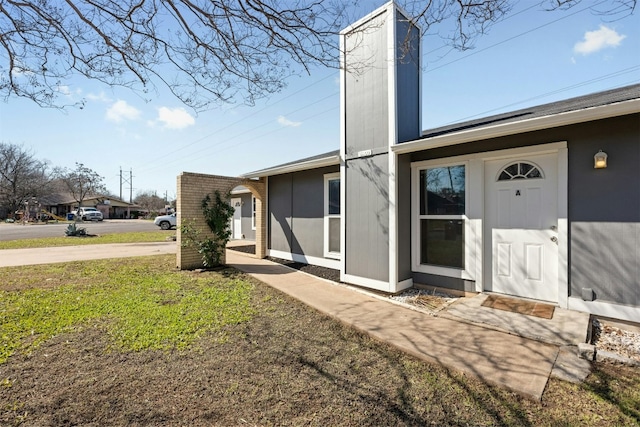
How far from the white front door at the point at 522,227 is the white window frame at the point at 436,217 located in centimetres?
26

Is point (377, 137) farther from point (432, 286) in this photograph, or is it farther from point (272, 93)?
point (432, 286)

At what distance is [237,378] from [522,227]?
4272mm

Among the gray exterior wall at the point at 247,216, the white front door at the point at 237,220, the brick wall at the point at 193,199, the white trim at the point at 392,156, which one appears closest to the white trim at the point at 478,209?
the white trim at the point at 392,156

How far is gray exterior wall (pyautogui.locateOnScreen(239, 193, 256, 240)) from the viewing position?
1339cm

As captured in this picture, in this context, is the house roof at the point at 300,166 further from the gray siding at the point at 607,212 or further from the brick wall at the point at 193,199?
the gray siding at the point at 607,212

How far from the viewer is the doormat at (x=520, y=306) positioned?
3.66m

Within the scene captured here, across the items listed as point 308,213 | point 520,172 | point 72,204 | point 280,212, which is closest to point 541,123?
point 520,172

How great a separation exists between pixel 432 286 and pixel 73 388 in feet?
15.8

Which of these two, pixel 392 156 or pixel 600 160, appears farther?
pixel 392 156

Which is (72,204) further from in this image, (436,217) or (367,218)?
(436,217)

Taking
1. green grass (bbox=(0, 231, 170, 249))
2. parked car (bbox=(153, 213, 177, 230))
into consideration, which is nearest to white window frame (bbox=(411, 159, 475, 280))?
green grass (bbox=(0, 231, 170, 249))

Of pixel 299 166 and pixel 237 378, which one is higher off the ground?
pixel 299 166

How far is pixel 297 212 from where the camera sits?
7.81 metres

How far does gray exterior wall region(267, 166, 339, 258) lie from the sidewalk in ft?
8.21
